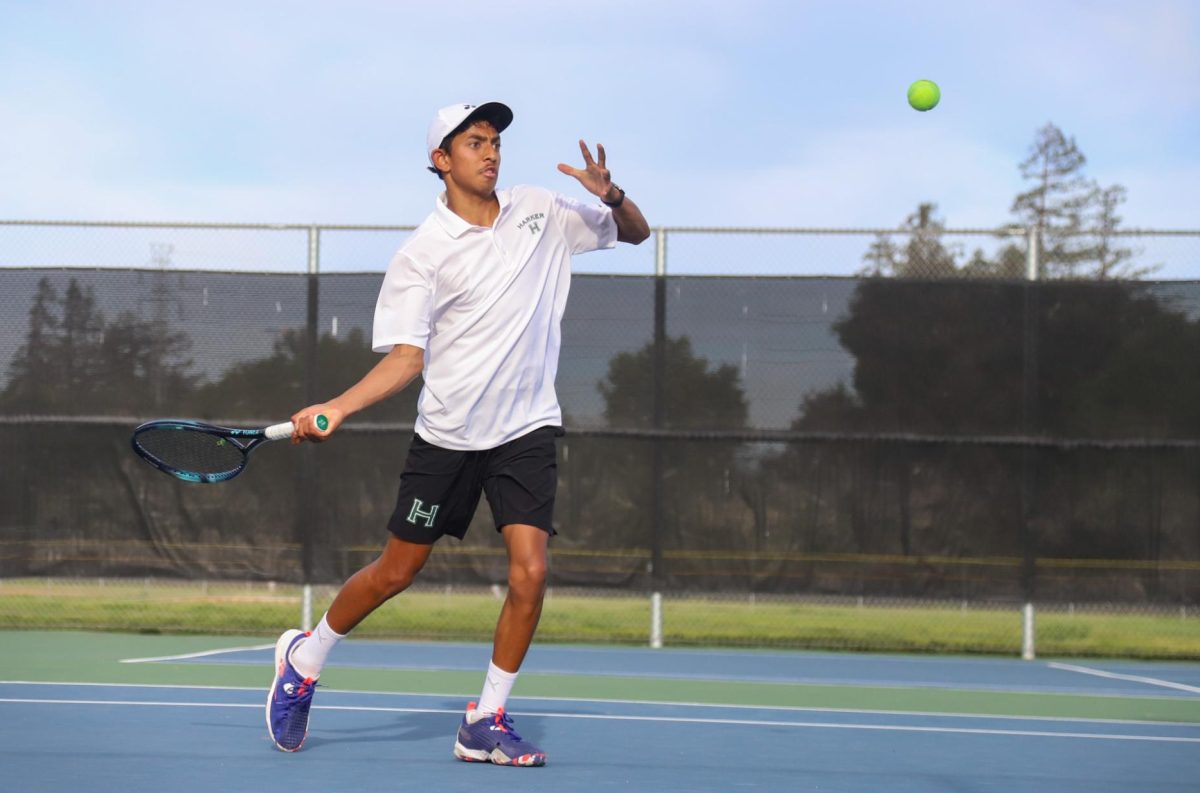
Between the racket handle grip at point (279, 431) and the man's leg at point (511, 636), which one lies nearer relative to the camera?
the racket handle grip at point (279, 431)

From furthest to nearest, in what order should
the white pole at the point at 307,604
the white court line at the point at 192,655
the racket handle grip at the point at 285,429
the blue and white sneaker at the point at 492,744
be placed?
the white pole at the point at 307,604 < the white court line at the point at 192,655 < the blue and white sneaker at the point at 492,744 < the racket handle grip at the point at 285,429

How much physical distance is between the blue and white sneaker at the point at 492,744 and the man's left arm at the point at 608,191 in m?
1.57

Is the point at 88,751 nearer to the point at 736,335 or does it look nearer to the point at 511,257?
the point at 511,257

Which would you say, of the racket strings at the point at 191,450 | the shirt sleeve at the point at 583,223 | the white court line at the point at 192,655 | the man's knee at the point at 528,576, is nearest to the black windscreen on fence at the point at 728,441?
the white court line at the point at 192,655

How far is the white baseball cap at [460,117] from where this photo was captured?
451 centimetres

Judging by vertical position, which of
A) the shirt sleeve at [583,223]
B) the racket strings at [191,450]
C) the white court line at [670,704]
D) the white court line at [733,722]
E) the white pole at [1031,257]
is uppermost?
the white pole at [1031,257]

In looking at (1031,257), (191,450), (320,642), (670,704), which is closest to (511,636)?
(320,642)

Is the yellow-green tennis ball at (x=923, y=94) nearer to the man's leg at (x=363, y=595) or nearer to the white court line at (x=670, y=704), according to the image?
the white court line at (x=670, y=704)

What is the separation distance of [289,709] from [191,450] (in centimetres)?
87

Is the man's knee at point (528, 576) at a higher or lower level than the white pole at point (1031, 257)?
lower

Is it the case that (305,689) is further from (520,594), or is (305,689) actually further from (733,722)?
(733,722)

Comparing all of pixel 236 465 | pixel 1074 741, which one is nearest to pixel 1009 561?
pixel 1074 741

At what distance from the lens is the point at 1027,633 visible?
8742 mm

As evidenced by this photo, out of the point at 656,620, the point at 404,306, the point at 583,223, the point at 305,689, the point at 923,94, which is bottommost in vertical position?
the point at 656,620
